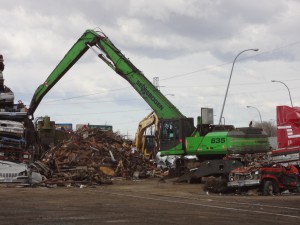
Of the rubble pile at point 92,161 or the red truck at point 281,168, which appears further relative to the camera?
the rubble pile at point 92,161

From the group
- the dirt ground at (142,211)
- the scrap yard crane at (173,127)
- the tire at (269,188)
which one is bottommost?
the dirt ground at (142,211)

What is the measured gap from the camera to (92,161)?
2850cm

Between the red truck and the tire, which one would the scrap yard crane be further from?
the tire

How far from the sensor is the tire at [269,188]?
57.5 ft

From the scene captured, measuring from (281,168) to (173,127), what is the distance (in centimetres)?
760

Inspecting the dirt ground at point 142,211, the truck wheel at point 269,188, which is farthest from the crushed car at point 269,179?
the dirt ground at point 142,211

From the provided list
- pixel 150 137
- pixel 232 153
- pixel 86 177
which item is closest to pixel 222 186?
pixel 232 153

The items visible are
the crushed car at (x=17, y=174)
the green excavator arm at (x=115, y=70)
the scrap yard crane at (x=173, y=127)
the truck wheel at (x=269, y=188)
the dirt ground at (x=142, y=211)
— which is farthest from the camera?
the green excavator arm at (x=115, y=70)

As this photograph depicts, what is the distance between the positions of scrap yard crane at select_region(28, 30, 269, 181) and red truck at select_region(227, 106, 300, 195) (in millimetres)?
2674

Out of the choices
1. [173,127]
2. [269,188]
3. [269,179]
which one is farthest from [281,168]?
[173,127]

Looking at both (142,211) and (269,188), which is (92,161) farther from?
(142,211)

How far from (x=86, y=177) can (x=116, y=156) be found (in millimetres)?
7609

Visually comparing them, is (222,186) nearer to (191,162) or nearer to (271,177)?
(271,177)

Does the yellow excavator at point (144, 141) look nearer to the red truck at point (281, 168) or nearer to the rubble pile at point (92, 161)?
the rubble pile at point (92, 161)
